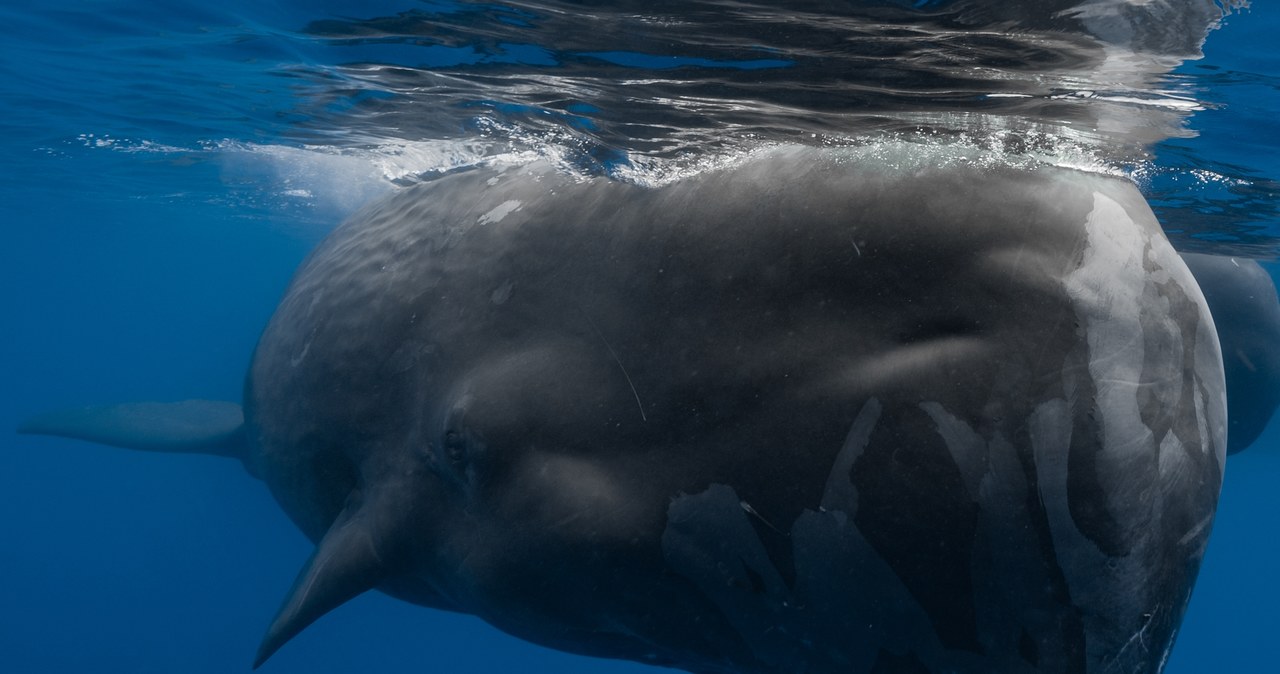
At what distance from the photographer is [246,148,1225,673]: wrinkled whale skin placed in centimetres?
248

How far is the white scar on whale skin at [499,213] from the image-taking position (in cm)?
429

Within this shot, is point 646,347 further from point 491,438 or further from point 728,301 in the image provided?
point 491,438

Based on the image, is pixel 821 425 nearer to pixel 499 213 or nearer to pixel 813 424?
pixel 813 424

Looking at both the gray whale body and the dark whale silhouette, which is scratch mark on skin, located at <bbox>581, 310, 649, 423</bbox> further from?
the dark whale silhouette

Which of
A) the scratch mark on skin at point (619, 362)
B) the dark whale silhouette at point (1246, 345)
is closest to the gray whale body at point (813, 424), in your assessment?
the scratch mark on skin at point (619, 362)

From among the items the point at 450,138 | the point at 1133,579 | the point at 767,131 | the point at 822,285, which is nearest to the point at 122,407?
the point at 450,138

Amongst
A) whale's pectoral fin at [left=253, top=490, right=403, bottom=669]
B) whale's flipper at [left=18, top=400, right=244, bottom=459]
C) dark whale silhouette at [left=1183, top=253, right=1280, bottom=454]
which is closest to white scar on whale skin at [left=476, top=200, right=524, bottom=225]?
whale's pectoral fin at [left=253, top=490, right=403, bottom=669]

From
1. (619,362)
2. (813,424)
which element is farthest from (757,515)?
(619,362)

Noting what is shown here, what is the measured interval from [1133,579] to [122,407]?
13.0 metres

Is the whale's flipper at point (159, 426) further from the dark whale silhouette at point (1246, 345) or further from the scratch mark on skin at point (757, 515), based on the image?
the dark whale silhouette at point (1246, 345)

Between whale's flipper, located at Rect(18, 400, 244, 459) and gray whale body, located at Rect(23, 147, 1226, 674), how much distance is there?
692 centimetres

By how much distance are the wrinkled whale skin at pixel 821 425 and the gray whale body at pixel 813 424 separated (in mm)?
10

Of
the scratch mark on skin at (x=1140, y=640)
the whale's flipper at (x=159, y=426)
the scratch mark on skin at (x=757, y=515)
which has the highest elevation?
the scratch mark on skin at (x=757, y=515)

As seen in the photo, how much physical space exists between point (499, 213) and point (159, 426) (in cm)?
900
